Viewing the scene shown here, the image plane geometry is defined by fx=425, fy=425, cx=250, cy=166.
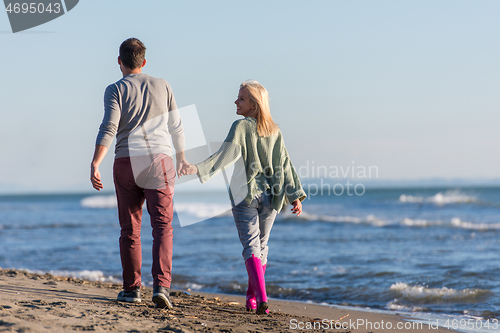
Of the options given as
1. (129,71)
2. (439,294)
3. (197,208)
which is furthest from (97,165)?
(439,294)

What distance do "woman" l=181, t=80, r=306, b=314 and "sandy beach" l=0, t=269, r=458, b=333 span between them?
370 mm

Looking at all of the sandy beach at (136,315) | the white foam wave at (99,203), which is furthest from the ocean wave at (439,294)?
the white foam wave at (99,203)

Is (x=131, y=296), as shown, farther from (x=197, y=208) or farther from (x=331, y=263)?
(x=331, y=263)

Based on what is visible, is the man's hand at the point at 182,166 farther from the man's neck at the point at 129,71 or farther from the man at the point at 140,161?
the man's neck at the point at 129,71

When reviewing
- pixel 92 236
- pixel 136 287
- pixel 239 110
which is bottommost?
pixel 92 236

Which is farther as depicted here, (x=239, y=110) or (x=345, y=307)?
(x=345, y=307)

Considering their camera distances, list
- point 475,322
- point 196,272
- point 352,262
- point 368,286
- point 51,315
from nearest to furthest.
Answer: point 51,315 → point 475,322 → point 368,286 → point 196,272 → point 352,262

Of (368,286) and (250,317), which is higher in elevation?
(250,317)

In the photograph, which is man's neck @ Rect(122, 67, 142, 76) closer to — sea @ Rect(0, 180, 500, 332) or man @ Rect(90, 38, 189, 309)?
man @ Rect(90, 38, 189, 309)

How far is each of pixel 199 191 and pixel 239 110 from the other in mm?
1280

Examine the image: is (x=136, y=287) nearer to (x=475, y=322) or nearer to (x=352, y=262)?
(x=475, y=322)

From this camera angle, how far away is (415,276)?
5578 millimetres

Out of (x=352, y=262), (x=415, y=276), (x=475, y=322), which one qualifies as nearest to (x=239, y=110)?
(x=475, y=322)

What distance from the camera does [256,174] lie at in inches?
124
